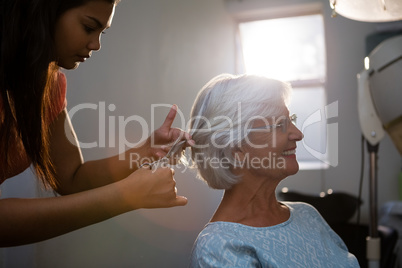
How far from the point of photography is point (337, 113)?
3635 millimetres

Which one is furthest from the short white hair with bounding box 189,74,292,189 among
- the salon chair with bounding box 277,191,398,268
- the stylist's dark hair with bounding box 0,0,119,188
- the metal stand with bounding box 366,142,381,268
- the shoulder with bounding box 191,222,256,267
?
the salon chair with bounding box 277,191,398,268

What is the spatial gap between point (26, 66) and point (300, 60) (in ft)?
11.0

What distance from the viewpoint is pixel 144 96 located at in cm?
204

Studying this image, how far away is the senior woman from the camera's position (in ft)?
4.39

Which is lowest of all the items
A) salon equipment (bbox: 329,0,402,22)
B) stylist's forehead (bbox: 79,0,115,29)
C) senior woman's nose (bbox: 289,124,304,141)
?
senior woman's nose (bbox: 289,124,304,141)

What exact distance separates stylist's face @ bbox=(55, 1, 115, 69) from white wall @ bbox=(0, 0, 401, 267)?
0.60 metres

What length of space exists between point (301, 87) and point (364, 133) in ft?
7.05

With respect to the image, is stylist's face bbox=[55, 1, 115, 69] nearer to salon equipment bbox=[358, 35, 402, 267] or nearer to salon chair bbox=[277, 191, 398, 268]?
salon equipment bbox=[358, 35, 402, 267]

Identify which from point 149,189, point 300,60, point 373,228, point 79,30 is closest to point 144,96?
point 79,30

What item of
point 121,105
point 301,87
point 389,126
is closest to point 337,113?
point 301,87

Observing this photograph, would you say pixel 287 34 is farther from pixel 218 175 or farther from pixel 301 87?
pixel 218 175

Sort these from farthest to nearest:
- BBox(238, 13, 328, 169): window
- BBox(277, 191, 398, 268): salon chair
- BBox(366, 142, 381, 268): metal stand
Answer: BBox(238, 13, 328, 169): window
BBox(277, 191, 398, 268): salon chair
BBox(366, 142, 381, 268): metal stand

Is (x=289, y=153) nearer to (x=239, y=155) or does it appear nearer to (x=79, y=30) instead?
(x=239, y=155)

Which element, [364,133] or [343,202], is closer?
[364,133]
